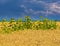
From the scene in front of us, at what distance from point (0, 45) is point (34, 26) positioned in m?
6.83

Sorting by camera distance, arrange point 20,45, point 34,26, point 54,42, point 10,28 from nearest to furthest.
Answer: point 20,45, point 54,42, point 10,28, point 34,26

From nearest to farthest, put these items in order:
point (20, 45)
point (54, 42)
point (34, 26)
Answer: point (20, 45) < point (54, 42) < point (34, 26)

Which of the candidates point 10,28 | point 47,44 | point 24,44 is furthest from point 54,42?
point 10,28

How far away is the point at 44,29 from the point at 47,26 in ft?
1.87

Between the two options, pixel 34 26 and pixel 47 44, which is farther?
pixel 34 26

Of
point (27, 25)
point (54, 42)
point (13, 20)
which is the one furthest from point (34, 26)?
point (54, 42)

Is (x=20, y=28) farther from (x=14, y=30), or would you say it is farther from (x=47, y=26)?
(x=47, y=26)

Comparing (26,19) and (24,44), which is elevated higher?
(26,19)

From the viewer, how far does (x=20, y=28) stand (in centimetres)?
1639

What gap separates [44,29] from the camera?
16719mm

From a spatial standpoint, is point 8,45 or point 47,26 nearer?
point 8,45

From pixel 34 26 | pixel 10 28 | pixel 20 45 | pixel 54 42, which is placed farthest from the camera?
pixel 34 26

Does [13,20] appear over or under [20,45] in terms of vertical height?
over

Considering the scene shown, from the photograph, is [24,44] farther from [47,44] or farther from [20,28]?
[20,28]
